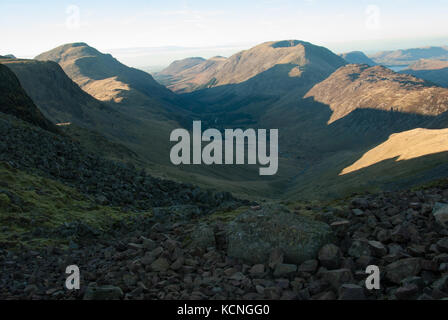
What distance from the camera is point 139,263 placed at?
37.5 ft

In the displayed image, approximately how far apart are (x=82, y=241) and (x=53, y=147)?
18446 millimetres

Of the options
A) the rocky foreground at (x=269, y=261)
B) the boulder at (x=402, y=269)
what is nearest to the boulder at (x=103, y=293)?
the rocky foreground at (x=269, y=261)

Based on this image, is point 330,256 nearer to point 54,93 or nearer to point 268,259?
point 268,259

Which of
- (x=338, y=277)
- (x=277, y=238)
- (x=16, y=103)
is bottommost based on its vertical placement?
(x=338, y=277)

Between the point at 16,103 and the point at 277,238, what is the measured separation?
1938 inches

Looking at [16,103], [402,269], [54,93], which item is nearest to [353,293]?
[402,269]

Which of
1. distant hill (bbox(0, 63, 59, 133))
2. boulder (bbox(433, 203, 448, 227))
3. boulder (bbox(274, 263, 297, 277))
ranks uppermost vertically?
distant hill (bbox(0, 63, 59, 133))

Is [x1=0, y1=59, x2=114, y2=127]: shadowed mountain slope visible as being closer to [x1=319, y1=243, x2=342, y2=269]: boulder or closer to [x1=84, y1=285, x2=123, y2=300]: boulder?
[x1=84, y1=285, x2=123, y2=300]: boulder

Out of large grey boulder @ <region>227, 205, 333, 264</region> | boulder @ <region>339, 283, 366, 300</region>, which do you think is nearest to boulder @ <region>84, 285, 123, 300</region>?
large grey boulder @ <region>227, 205, 333, 264</region>

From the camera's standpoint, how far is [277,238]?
1158 centimetres

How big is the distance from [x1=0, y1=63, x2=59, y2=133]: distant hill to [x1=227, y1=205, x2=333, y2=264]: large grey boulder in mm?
43367

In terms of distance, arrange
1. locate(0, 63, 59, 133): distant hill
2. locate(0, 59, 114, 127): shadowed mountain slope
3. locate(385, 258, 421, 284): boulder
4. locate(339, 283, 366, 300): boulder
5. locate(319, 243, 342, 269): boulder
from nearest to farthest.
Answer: locate(339, 283, 366, 300): boulder → locate(385, 258, 421, 284): boulder → locate(319, 243, 342, 269): boulder → locate(0, 63, 59, 133): distant hill → locate(0, 59, 114, 127): shadowed mountain slope

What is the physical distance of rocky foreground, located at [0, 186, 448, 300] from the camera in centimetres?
930
